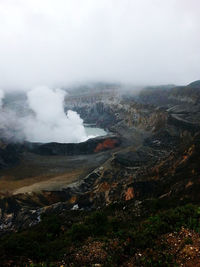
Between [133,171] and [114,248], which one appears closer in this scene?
[114,248]

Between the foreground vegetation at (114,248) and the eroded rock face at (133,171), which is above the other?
the foreground vegetation at (114,248)

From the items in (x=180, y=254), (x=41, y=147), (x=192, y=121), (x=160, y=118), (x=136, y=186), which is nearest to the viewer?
(x=180, y=254)

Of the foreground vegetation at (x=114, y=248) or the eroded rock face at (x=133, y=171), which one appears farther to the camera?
the eroded rock face at (x=133, y=171)

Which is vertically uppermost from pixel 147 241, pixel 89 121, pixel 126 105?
pixel 147 241

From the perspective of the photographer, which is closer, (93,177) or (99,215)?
(99,215)

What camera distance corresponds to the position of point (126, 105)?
494 feet

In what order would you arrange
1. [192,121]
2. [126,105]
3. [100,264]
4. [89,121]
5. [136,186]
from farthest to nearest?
[89,121]
[126,105]
[192,121]
[136,186]
[100,264]

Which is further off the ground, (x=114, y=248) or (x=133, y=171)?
(x=114, y=248)

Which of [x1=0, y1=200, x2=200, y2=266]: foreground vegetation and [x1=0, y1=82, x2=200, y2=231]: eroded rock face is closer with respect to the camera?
[x1=0, y1=200, x2=200, y2=266]: foreground vegetation

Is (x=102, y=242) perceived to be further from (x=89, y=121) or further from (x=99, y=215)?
(x=89, y=121)

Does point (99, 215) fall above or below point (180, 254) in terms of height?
below

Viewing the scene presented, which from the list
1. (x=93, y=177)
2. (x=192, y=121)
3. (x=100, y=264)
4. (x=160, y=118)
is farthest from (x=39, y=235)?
(x=160, y=118)

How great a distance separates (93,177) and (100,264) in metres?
45.7

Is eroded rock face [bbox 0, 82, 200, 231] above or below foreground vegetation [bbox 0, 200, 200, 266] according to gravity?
below
